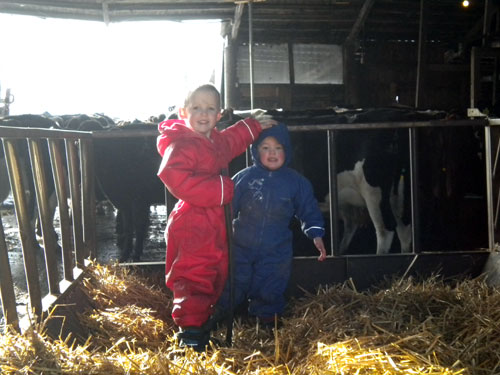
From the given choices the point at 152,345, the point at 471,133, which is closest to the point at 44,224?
the point at 152,345

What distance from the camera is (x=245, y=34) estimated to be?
36.9 feet

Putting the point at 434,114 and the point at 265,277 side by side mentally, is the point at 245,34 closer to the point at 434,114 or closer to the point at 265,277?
the point at 434,114

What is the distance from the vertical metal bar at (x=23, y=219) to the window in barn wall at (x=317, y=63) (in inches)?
394

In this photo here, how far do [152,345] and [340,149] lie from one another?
12.7 ft

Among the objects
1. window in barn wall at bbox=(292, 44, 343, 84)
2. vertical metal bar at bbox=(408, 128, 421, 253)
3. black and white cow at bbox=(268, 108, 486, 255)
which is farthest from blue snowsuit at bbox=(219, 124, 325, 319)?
window in barn wall at bbox=(292, 44, 343, 84)

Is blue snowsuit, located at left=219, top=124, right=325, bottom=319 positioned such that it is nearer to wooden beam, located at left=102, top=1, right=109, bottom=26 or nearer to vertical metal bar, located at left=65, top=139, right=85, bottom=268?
vertical metal bar, located at left=65, top=139, right=85, bottom=268

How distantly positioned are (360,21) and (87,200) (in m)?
8.41

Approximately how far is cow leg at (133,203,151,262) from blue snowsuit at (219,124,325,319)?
3.22m

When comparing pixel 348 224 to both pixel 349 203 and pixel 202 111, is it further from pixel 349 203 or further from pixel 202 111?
pixel 202 111

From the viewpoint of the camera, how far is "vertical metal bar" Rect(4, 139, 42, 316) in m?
2.48

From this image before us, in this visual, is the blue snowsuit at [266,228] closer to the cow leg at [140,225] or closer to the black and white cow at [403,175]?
the black and white cow at [403,175]

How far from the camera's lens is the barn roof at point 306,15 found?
8.28 m

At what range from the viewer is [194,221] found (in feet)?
9.53

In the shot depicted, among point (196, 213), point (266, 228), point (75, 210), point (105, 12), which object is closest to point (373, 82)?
point (105, 12)
